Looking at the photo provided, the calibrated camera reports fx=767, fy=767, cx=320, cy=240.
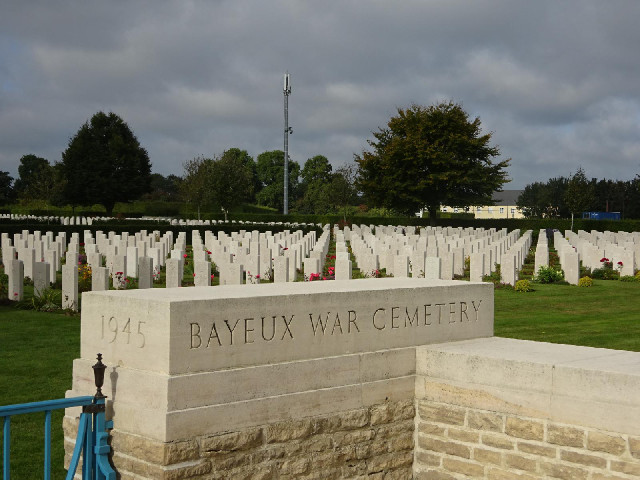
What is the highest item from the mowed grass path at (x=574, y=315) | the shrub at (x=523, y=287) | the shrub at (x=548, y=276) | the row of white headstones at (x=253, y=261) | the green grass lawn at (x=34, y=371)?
the row of white headstones at (x=253, y=261)

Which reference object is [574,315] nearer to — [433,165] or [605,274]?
[605,274]

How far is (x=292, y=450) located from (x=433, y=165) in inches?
1560

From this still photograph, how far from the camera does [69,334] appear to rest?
10.1 meters

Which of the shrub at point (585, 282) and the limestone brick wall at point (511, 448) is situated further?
the shrub at point (585, 282)

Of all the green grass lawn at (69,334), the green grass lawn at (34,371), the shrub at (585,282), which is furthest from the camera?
the shrub at (585,282)

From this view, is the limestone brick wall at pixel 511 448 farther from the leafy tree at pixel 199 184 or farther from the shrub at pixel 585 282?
the leafy tree at pixel 199 184

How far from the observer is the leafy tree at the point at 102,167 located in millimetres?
52781

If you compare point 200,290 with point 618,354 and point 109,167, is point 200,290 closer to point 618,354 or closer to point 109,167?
point 618,354

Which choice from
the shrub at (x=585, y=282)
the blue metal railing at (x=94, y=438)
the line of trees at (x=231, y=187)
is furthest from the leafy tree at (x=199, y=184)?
the blue metal railing at (x=94, y=438)

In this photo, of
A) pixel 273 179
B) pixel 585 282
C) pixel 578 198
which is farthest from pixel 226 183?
pixel 273 179

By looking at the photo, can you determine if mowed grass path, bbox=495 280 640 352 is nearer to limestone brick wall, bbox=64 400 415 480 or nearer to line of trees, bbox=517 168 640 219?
limestone brick wall, bbox=64 400 415 480

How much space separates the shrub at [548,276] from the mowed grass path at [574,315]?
57 cm

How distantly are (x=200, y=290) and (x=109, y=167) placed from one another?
49.8 meters

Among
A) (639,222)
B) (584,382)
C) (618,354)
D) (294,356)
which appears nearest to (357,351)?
(294,356)
